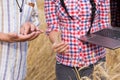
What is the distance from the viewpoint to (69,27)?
6.55ft

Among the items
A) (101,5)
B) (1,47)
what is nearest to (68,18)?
(101,5)

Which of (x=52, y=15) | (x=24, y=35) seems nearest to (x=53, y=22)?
(x=52, y=15)

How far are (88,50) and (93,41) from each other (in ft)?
0.63

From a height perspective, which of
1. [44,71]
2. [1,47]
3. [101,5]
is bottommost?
[44,71]

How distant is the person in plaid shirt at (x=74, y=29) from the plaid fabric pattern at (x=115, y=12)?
0.24 ft

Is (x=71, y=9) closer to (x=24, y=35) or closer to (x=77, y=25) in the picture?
(x=77, y=25)

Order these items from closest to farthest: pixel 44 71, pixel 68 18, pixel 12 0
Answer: pixel 12 0 < pixel 68 18 < pixel 44 71

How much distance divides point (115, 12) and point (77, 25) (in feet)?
0.90

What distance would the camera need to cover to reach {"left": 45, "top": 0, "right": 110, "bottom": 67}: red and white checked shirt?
6.52 feet

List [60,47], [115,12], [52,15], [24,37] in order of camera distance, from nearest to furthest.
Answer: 1. [24,37]
2. [60,47]
3. [52,15]
4. [115,12]

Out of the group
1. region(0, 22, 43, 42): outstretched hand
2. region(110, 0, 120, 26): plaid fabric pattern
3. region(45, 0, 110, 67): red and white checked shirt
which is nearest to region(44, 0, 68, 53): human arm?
region(45, 0, 110, 67): red and white checked shirt

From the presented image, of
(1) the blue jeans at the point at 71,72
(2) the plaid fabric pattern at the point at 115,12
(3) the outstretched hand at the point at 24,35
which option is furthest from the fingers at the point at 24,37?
(2) the plaid fabric pattern at the point at 115,12

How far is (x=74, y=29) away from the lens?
6.55 feet

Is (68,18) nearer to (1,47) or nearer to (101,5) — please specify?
(101,5)
